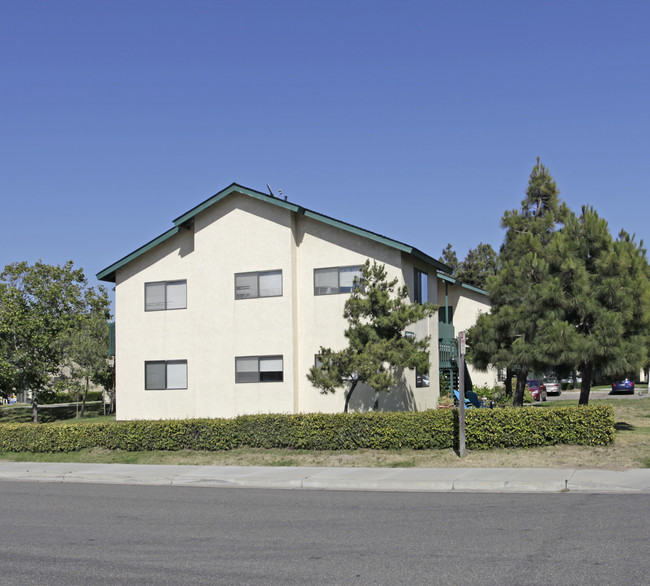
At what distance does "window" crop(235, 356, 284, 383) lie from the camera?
2405cm

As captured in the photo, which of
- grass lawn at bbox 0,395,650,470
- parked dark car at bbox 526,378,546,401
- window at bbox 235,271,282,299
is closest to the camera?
grass lawn at bbox 0,395,650,470

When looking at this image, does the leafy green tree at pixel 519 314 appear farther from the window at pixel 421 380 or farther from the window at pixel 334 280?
the window at pixel 334 280

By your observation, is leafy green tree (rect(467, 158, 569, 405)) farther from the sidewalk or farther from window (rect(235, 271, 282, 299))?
window (rect(235, 271, 282, 299))

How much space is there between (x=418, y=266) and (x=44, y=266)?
26.0 metres

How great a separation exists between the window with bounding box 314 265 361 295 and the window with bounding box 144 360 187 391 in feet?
18.0

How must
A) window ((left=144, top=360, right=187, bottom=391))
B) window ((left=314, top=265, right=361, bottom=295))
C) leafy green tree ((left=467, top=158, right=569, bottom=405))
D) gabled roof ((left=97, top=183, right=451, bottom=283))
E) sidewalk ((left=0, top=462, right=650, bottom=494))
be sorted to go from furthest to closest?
window ((left=144, top=360, right=187, bottom=391)) < window ((left=314, top=265, right=361, bottom=295)) < gabled roof ((left=97, top=183, right=451, bottom=283)) < leafy green tree ((left=467, top=158, right=569, bottom=405)) < sidewalk ((left=0, top=462, right=650, bottom=494))

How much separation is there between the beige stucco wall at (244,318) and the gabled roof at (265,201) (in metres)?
0.37

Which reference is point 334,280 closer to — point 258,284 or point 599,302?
point 258,284

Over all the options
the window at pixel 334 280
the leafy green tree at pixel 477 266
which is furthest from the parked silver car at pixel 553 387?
the window at pixel 334 280

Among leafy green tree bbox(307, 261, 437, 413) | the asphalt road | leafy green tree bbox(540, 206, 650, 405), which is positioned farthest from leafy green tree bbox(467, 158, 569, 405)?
the asphalt road

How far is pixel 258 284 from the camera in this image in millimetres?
24422

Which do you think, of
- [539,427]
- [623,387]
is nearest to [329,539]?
[539,427]

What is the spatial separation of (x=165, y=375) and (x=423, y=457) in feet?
38.5

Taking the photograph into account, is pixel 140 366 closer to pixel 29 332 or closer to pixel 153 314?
pixel 153 314
